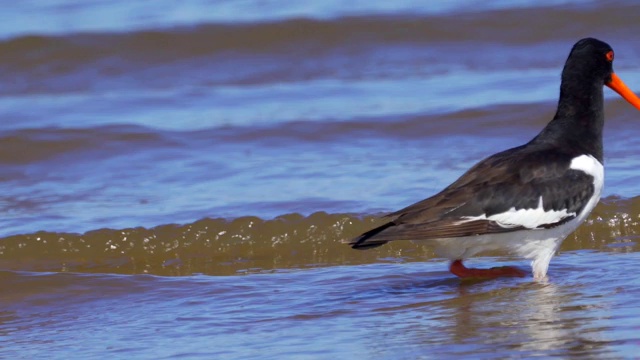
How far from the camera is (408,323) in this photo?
597cm

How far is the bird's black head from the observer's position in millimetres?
7414

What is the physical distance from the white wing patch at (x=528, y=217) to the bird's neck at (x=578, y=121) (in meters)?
0.56

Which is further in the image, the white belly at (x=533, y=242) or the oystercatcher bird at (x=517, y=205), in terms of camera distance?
the white belly at (x=533, y=242)

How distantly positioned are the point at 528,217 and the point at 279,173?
11.7 feet

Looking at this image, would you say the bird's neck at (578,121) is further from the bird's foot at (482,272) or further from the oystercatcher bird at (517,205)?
the bird's foot at (482,272)

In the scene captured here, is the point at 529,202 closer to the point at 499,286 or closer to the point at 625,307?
the point at 499,286

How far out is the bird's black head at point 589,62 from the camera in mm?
7414

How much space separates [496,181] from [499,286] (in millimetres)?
628

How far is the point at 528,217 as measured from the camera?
6.64 m

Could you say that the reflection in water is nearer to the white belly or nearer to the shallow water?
the shallow water

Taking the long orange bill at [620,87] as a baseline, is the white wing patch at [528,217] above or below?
below

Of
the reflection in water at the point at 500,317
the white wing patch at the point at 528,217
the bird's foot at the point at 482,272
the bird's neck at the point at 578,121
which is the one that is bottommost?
the reflection in water at the point at 500,317

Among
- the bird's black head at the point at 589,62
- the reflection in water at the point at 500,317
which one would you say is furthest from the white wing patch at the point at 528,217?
the bird's black head at the point at 589,62

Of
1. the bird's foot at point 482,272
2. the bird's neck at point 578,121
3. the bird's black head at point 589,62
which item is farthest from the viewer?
the bird's black head at point 589,62
